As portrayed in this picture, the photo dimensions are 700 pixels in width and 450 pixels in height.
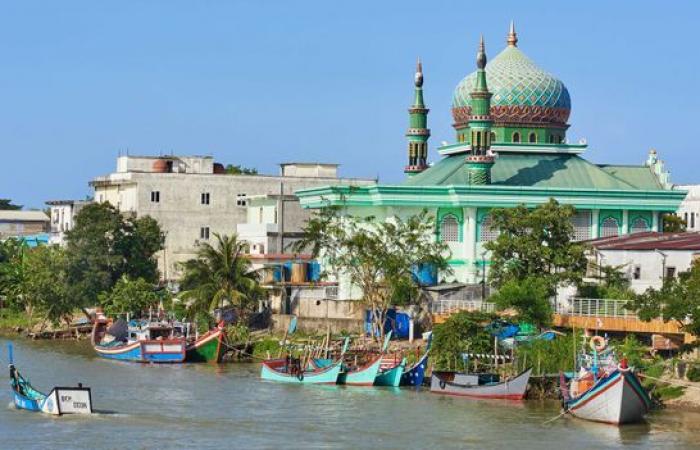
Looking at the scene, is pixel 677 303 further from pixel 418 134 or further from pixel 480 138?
pixel 418 134

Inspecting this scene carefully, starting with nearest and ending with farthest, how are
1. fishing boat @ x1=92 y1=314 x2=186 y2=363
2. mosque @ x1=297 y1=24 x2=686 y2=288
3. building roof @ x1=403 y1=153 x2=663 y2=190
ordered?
fishing boat @ x1=92 y1=314 x2=186 y2=363, mosque @ x1=297 y1=24 x2=686 y2=288, building roof @ x1=403 y1=153 x2=663 y2=190

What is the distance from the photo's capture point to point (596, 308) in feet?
180

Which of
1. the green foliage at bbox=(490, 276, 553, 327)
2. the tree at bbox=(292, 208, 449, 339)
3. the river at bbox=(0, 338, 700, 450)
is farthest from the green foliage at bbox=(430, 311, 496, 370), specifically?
the tree at bbox=(292, 208, 449, 339)

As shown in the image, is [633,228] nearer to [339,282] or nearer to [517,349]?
[339,282]

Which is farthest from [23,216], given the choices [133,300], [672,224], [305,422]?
[305,422]

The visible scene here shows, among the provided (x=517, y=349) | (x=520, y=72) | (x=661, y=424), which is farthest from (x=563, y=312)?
(x=520, y=72)

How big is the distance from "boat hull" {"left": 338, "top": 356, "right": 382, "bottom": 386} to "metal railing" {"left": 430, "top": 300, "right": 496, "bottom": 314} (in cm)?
596

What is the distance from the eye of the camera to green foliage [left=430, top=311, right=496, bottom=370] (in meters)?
51.8

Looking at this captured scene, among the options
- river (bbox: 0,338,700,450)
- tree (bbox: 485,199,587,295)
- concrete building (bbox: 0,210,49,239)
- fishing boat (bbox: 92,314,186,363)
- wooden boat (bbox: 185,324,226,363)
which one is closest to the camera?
river (bbox: 0,338,700,450)

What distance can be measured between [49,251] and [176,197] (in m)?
9.41

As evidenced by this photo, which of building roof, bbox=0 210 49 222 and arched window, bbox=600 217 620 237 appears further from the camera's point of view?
building roof, bbox=0 210 49 222

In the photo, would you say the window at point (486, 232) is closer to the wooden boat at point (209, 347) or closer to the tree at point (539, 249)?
the tree at point (539, 249)

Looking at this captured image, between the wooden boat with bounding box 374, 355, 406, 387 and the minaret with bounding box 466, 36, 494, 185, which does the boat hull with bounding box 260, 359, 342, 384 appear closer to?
the wooden boat with bounding box 374, 355, 406, 387

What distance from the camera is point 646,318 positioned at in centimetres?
4959
